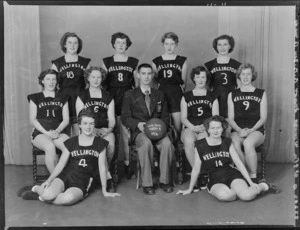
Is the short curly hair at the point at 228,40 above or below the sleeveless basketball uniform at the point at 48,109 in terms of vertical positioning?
above

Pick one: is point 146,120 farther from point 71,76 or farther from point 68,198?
point 68,198

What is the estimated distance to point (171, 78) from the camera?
5.32 metres

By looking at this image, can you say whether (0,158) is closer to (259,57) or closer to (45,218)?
(45,218)

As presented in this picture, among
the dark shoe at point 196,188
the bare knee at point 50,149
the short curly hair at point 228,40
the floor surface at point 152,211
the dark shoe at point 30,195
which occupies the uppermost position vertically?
the short curly hair at point 228,40

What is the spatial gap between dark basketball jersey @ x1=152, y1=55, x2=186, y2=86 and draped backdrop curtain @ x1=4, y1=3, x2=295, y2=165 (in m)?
0.13

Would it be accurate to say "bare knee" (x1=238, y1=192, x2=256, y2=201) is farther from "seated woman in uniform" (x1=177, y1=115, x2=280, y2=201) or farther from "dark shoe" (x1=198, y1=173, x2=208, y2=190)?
"dark shoe" (x1=198, y1=173, x2=208, y2=190)

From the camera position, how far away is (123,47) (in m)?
5.20

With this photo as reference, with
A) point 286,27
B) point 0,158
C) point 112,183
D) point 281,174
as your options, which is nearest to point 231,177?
point 281,174

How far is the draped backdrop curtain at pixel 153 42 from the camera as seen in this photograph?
4871mm

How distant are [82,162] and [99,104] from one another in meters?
0.60

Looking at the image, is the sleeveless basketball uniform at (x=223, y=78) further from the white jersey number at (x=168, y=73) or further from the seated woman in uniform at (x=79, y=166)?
the seated woman in uniform at (x=79, y=166)

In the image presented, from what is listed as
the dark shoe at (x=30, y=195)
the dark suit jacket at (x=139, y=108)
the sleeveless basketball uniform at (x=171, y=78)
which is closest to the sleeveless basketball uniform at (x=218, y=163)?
the dark suit jacket at (x=139, y=108)

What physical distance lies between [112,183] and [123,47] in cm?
130

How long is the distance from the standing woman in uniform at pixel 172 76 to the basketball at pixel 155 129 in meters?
0.40
